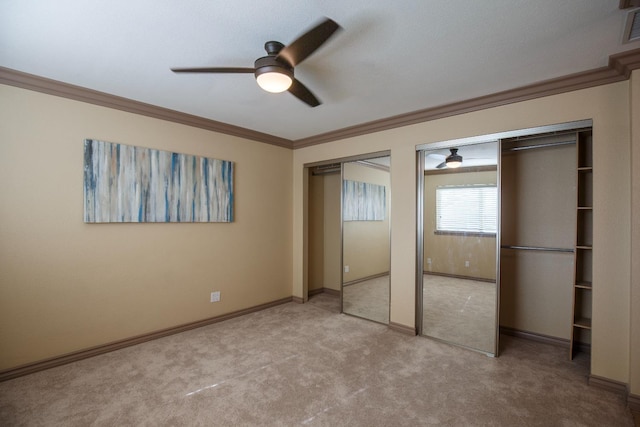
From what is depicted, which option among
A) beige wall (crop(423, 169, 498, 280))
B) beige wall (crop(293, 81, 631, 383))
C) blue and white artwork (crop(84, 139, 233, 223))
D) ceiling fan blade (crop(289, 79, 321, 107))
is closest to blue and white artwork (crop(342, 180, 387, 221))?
beige wall (crop(423, 169, 498, 280))

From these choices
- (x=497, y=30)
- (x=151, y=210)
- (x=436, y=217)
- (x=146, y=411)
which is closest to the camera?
(x=497, y=30)

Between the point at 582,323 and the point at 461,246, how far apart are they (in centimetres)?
120

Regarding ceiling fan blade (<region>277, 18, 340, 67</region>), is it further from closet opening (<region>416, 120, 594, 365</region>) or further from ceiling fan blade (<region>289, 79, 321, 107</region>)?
closet opening (<region>416, 120, 594, 365</region>)

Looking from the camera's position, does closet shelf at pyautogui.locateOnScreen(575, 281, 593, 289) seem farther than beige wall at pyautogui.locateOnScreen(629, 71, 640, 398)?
Yes

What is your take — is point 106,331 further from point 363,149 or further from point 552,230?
point 552,230

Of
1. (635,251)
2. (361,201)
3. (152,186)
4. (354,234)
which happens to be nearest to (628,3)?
(635,251)

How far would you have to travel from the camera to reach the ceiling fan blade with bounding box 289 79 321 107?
2247 mm

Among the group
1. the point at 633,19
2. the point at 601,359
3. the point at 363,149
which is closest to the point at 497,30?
the point at 633,19

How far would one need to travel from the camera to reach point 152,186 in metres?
3.30

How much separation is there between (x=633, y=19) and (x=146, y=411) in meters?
4.07

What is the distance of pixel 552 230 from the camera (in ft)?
10.9

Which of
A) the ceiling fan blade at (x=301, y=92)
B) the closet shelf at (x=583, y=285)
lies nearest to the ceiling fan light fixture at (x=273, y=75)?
the ceiling fan blade at (x=301, y=92)

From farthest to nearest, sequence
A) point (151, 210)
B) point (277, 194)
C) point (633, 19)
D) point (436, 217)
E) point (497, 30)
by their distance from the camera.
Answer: point (277, 194) → point (436, 217) → point (151, 210) → point (497, 30) → point (633, 19)

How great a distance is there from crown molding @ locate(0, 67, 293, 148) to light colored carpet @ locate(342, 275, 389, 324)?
8.60ft
